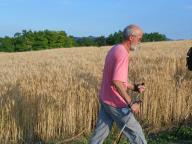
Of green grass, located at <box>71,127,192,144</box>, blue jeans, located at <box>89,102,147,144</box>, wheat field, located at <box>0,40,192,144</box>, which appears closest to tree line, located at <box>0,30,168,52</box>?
wheat field, located at <box>0,40,192,144</box>

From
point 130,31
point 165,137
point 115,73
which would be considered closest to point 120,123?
point 115,73

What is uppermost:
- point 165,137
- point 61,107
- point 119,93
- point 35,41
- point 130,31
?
point 130,31

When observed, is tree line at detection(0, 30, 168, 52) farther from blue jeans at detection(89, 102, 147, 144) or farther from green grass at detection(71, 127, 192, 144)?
blue jeans at detection(89, 102, 147, 144)

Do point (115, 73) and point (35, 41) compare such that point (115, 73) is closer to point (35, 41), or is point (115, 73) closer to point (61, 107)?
point (61, 107)

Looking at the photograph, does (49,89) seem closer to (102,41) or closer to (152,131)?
(152,131)

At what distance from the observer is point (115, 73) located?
6.55 m

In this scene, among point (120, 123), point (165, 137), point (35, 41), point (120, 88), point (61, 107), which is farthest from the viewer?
point (35, 41)

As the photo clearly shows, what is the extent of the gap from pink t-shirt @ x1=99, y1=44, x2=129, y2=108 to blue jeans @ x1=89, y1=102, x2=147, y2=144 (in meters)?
0.09

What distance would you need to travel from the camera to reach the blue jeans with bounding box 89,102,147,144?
6777mm

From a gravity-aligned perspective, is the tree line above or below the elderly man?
below

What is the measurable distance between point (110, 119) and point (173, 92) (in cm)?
439

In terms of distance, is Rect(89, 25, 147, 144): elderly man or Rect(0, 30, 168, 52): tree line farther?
Rect(0, 30, 168, 52): tree line

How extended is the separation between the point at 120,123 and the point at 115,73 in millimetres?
727

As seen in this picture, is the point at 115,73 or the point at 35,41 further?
the point at 35,41
